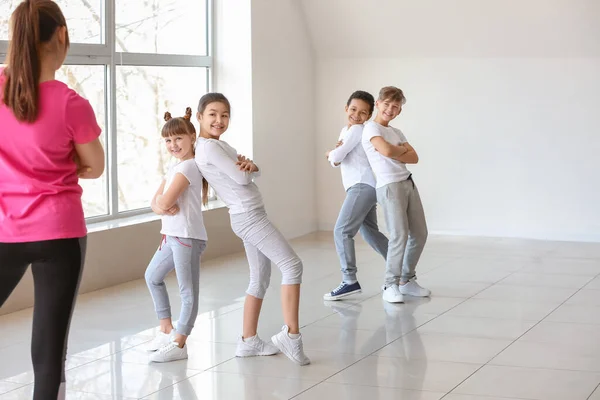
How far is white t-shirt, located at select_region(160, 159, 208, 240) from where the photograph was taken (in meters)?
4.10

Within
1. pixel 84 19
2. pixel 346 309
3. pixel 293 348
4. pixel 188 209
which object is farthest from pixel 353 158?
pixel 84 19

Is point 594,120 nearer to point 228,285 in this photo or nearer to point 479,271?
point 479,271

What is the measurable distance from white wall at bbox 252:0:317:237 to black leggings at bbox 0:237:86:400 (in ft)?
16.7

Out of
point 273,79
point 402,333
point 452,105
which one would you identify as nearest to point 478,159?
point 452,105

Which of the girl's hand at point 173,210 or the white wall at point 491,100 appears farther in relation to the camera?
the white wall at point 491,100

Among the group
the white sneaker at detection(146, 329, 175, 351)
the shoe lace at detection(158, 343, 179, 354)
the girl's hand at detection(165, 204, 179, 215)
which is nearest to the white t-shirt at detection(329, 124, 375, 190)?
the girl's hand at detection(165, 204, 179, 215)

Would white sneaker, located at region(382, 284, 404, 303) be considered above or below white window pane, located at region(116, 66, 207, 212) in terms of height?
below

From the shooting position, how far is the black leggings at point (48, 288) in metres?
2.46

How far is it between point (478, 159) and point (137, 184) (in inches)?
118

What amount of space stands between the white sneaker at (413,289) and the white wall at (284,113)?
2321 mm

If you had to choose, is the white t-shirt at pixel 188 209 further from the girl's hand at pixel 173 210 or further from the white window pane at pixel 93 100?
the white window pane at pixel 93 100

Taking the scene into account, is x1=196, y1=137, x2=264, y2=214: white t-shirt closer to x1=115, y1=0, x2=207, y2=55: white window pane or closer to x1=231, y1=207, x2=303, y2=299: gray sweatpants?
x1=231, y1=207, x2=303, y2=299: gray sweatpants

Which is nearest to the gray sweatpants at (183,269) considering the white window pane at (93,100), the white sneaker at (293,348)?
the white sneaker at (293,348)

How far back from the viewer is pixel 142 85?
6777mm
